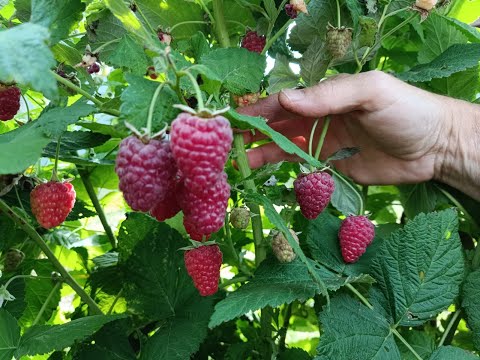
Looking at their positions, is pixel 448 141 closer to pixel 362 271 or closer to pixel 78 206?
pixel 362 271

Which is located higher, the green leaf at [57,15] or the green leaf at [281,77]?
the green leaf at [57,15]

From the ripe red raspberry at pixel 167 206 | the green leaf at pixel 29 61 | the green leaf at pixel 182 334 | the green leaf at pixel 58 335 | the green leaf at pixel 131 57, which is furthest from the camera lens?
the green leaf at pixel 182 334

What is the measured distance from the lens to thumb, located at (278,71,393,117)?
129 centimetres

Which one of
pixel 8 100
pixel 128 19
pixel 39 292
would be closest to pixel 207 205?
pixel 128 19

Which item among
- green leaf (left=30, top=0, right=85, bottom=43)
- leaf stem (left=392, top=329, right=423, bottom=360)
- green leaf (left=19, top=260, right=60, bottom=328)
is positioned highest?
green leaf (left=30, top=0, right=85, bottom=43)

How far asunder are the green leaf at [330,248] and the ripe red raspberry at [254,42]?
40 centimetres

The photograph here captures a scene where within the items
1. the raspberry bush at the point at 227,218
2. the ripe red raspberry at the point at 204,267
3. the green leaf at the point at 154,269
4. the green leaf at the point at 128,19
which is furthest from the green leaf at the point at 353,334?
the green leaf at the point at 128,19

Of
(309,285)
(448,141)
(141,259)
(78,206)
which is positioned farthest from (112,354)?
(448,141)

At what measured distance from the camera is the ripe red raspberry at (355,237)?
4.14ft

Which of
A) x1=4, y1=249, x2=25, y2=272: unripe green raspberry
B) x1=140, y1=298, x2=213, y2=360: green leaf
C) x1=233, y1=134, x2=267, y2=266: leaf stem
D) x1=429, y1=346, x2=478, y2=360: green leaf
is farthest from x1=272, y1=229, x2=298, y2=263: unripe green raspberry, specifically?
x1=4, y1=249, x2=25, y2=272: unripe green raspberry

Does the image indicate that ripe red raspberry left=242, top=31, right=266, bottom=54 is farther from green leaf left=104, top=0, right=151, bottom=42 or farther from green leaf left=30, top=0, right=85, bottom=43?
green leaf left=104, top=0, right=151, bottom=42

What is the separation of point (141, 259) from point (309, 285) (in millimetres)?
428

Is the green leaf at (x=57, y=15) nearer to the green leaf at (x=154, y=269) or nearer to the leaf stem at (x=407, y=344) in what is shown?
the green leaf at (x=154, y=269)

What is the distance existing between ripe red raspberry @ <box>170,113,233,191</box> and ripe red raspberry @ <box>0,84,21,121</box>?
1.92 feet
